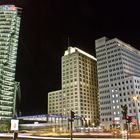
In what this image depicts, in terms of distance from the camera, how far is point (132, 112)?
179125 mm

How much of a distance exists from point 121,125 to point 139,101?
71.7 ft

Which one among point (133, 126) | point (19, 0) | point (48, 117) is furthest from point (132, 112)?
point (19, 0)

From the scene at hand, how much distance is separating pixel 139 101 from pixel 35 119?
259ft

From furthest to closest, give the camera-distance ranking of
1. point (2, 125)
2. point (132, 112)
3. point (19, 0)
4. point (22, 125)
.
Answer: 1. point (22, 125)
2. point (132, 112)
3. point (2, 125)
4. point (19, 0)

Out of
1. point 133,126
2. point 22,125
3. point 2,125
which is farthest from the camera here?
point 22,125

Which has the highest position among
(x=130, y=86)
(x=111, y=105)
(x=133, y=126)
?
(x=130, y=86)

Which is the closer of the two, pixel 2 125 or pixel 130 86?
pixel 2 125

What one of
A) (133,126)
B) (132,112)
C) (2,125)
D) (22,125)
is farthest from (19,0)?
(22,125)

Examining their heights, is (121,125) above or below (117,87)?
below

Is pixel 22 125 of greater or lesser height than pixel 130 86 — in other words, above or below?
below

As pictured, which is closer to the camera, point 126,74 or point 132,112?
point 132,112

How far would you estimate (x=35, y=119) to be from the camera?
200m

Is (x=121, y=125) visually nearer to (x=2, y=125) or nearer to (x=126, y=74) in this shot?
(x=126, y=74)

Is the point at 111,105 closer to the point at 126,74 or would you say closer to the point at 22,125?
the point at 126,74
